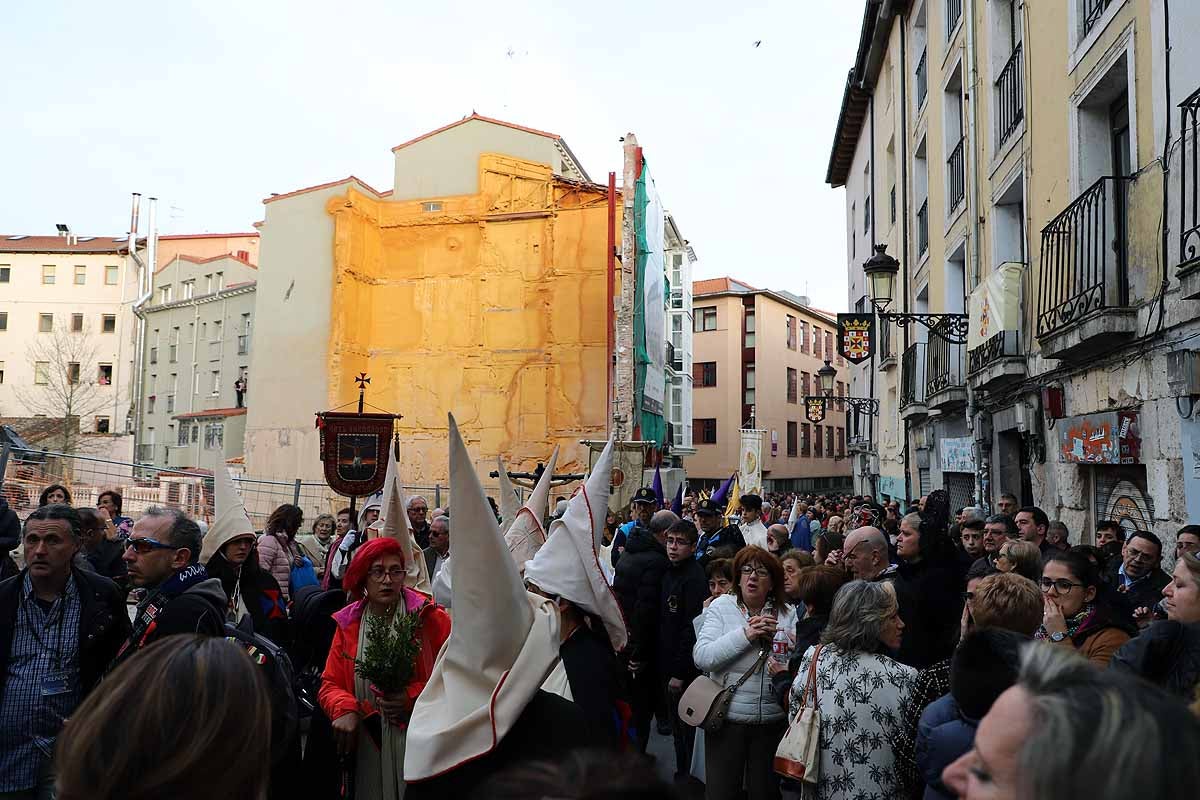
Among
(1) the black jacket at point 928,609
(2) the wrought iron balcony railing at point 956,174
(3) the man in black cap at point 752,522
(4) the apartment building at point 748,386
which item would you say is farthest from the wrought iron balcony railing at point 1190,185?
(4) the apartment building at point 748,386

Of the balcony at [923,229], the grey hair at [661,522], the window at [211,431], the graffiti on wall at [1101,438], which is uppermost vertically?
the balcony at [923,229]

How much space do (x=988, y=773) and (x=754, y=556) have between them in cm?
352

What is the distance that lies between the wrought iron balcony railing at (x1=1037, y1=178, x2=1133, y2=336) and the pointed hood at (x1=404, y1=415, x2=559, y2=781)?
7.71 m

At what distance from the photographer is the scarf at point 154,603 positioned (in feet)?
12.0

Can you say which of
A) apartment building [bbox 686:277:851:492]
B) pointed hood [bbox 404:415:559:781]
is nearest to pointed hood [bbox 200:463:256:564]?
pointed hood [bbox 404:415:559:781]

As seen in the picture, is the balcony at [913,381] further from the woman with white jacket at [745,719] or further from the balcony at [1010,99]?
the woman with white jacket at [745,719]

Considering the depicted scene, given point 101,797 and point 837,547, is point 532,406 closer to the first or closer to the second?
point 837,547

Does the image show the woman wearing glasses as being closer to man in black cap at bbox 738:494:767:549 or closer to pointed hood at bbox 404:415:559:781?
pointed hood at bbox 404:415:559:781

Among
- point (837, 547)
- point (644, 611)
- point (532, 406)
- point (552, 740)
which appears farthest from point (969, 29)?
point (532, 406)

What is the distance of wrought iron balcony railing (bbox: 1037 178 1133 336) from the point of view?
27.9 ft

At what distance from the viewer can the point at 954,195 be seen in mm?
16297

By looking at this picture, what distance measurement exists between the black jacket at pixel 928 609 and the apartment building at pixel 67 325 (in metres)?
57.4

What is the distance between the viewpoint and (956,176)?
53.0 feet

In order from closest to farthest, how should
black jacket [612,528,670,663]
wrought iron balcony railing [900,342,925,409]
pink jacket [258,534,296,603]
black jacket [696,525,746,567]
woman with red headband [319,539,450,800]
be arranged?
1. woman with red headband [319,539,450,800]
2. black jacket [612,528,670,663]
3. pink jacket [258,534,296,603]
4. black jacket [696,525,746,567]
5. wrought iron balcony railing [900,342,925,409]
